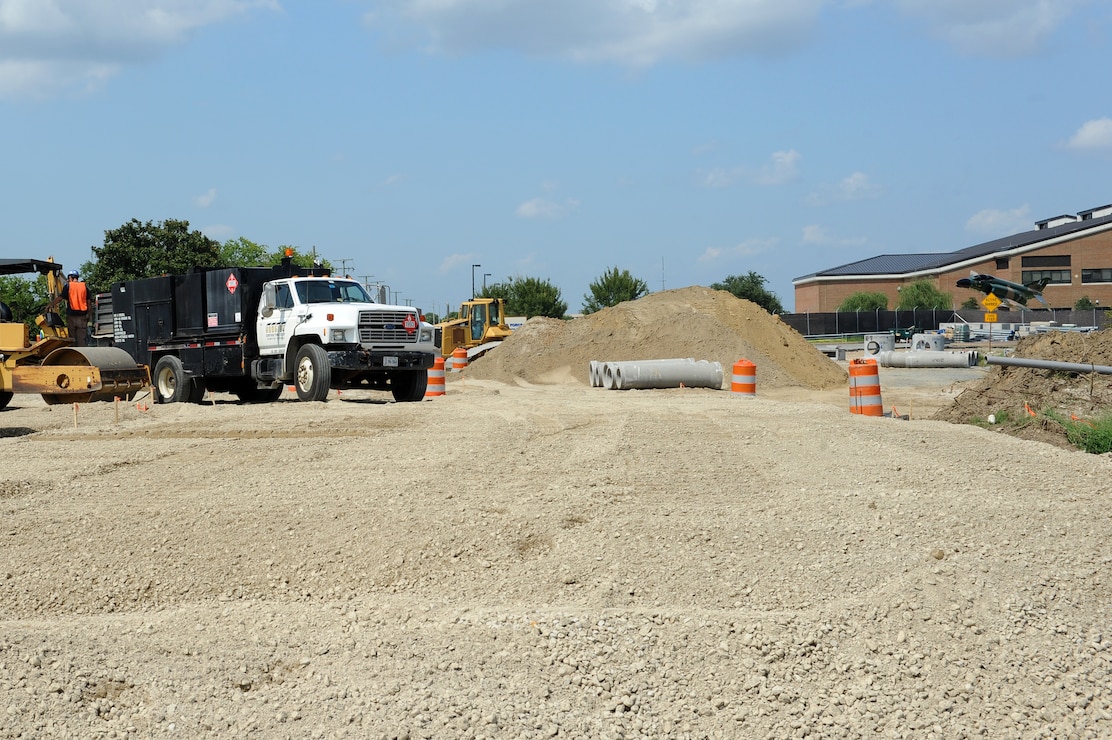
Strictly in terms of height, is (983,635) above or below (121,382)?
below

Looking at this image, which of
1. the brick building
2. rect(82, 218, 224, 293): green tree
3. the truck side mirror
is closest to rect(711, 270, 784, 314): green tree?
the brick building

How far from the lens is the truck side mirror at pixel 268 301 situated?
2006 cm

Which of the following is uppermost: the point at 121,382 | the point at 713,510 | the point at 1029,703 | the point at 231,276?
the point at 231,276

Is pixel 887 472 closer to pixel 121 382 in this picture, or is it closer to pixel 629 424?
pixel 629 424

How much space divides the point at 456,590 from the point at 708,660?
183 centimetres

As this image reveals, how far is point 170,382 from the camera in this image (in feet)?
71.2

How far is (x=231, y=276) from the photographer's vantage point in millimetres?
20812

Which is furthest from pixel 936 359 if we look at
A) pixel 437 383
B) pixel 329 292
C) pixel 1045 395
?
pixel 329 292

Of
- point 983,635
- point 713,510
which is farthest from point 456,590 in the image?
point 983,635

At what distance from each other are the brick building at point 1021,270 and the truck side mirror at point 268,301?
80.7 meters

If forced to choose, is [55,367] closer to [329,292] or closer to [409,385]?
[329,292]

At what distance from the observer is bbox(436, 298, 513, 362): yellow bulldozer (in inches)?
1617

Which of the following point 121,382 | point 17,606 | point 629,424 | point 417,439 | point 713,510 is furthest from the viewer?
point 121,382

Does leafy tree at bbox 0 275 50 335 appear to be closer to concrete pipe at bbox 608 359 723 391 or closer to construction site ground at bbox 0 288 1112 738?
concrete pipe at bbox 608 359 723 391
